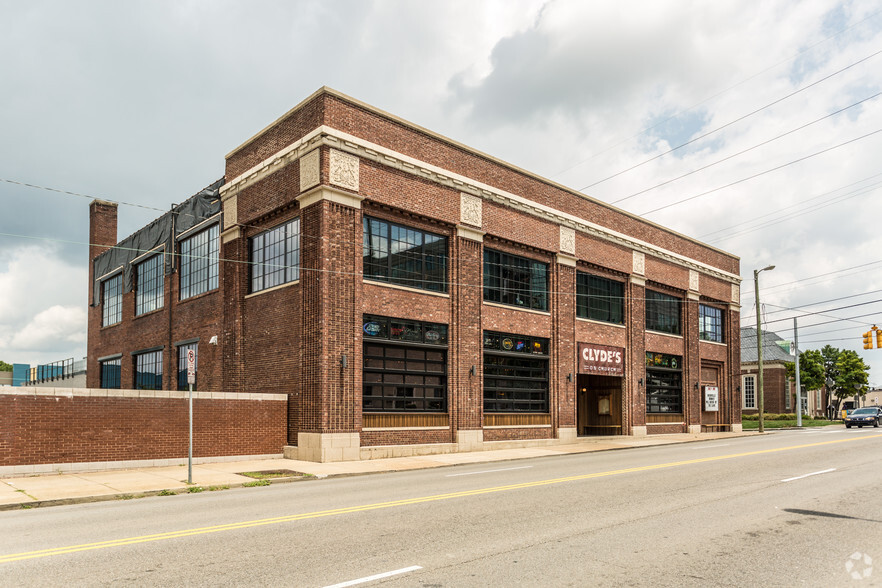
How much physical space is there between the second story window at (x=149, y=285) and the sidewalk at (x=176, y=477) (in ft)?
47.9

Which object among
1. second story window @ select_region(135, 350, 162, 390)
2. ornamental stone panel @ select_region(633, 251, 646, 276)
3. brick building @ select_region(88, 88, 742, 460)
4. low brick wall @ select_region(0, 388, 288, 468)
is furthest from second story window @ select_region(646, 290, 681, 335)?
second story window @ select_region(135, 350, 162, 390)

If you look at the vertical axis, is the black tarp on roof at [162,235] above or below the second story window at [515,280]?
above

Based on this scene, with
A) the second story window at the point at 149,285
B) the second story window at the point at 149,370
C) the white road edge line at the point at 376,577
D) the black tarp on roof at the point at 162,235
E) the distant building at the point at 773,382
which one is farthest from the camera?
the distant building at the point at 773,382

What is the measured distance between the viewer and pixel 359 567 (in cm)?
700

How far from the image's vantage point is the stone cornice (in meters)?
22.2

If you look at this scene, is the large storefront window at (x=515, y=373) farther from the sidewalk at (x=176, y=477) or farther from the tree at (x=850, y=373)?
the tree at (x=850, y=373)

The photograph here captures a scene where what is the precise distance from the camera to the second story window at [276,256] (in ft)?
76.6

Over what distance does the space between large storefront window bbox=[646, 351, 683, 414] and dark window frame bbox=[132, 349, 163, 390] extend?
24.2 m

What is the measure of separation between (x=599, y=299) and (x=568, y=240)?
392 centimetres

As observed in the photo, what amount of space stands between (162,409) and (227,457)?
2491mm

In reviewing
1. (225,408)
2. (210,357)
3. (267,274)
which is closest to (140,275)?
(210,357)

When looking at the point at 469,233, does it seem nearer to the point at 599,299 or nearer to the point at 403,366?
the point at 403,366

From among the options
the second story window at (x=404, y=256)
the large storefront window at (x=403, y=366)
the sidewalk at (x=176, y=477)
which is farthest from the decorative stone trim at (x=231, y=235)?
the sidewalk at (x=176, y=477)

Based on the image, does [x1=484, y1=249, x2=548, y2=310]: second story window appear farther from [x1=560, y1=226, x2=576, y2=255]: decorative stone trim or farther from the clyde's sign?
the clyde's sign
